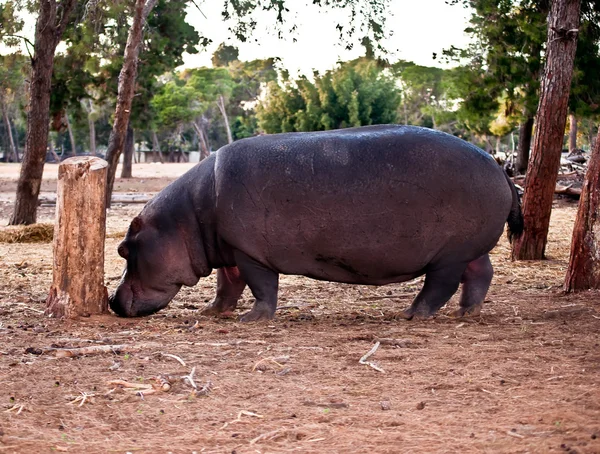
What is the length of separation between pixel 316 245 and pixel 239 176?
781mm

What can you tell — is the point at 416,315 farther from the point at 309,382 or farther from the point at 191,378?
the point at 191,378

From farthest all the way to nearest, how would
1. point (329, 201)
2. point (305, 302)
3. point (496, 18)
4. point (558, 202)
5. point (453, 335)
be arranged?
point (558, 202), point (496, 18), point (305, 302), point (329, 201), point (453, 335)

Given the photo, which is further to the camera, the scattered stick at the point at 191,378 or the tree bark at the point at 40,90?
the tree bark at the point at 40,90

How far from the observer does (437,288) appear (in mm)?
6723

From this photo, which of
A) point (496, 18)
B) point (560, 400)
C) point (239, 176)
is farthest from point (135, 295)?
point (496, 18)

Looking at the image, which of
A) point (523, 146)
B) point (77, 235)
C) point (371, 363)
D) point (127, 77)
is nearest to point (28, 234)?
point (127, 77)

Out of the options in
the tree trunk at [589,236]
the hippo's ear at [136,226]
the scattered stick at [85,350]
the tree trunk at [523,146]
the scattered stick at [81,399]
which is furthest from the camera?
the tree trunk at [523,146]

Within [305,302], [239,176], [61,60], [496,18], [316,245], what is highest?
[496,18]

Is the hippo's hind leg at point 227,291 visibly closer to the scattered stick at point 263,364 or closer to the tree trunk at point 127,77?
the scattered stick at point 263,364

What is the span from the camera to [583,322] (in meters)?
6.21

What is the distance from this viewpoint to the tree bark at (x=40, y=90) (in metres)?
→ 14.0

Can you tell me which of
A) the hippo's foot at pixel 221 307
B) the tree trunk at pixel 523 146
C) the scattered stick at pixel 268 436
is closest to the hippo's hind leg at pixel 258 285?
the hippo's foot at pixel 221 307

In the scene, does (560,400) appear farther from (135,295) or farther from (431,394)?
A: (135,295)

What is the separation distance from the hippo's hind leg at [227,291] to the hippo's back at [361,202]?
64 cm
